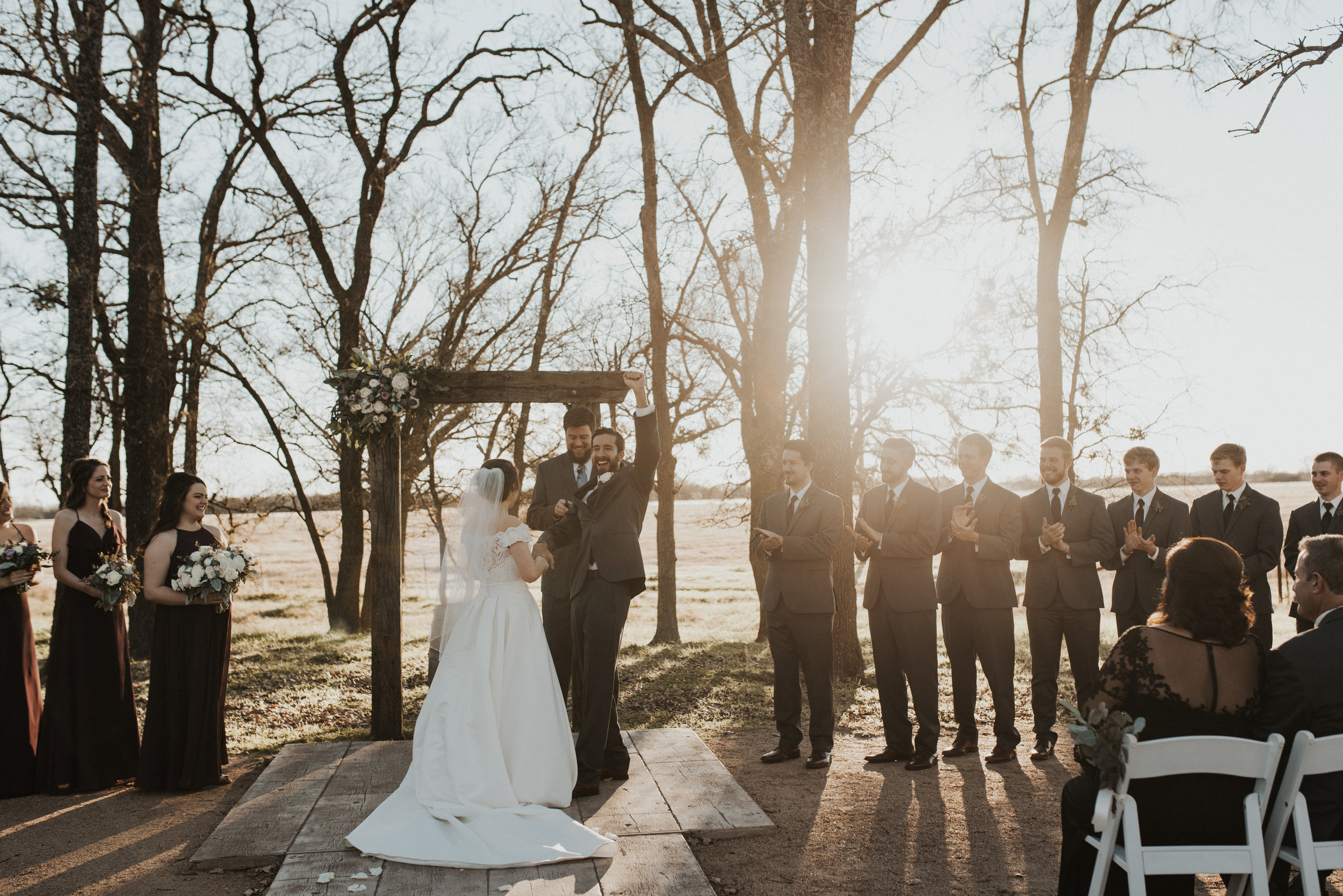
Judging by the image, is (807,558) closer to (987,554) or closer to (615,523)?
(987,554)

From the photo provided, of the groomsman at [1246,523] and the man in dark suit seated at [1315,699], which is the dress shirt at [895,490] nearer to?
the groomsman at [1246,523]

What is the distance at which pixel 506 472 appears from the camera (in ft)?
16.5

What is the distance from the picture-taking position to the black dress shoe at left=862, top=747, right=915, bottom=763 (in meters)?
6.06

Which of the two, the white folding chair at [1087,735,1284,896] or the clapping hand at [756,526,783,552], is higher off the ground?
the clapping hand at [756,526,783,552]

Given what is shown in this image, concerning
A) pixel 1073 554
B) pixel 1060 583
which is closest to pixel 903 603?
pixel 1060 583

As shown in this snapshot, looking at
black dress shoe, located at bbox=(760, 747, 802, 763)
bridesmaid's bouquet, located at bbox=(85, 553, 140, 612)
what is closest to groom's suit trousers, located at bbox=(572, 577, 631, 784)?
black dress shoe, located at bbox=(760, 747, 802, 763)

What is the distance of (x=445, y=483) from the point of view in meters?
17.9

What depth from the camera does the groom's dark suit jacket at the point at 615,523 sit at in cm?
530

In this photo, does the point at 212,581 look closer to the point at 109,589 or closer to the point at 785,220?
the point at 109,589

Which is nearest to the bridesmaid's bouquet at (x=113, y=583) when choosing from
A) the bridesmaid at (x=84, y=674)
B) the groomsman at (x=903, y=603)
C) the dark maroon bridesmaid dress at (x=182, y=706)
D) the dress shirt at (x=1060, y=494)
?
the bridesmaid at (x=84, y=674)

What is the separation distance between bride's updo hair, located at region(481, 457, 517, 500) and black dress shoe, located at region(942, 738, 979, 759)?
357 centimetres

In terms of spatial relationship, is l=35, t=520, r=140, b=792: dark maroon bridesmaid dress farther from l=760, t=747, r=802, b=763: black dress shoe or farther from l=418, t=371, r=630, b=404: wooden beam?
l=760, t=747, r=802, b=763: black dress shoe

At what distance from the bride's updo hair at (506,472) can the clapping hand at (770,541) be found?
162 cm

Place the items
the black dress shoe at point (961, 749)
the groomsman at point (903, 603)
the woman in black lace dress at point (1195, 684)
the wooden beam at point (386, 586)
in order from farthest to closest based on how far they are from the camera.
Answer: the wooden beam at point (386, 586) < the black dress shoe at point (961, 749) < the groomsman at point (903, 603) < the woman in black lace dress at point (1195, 684)
